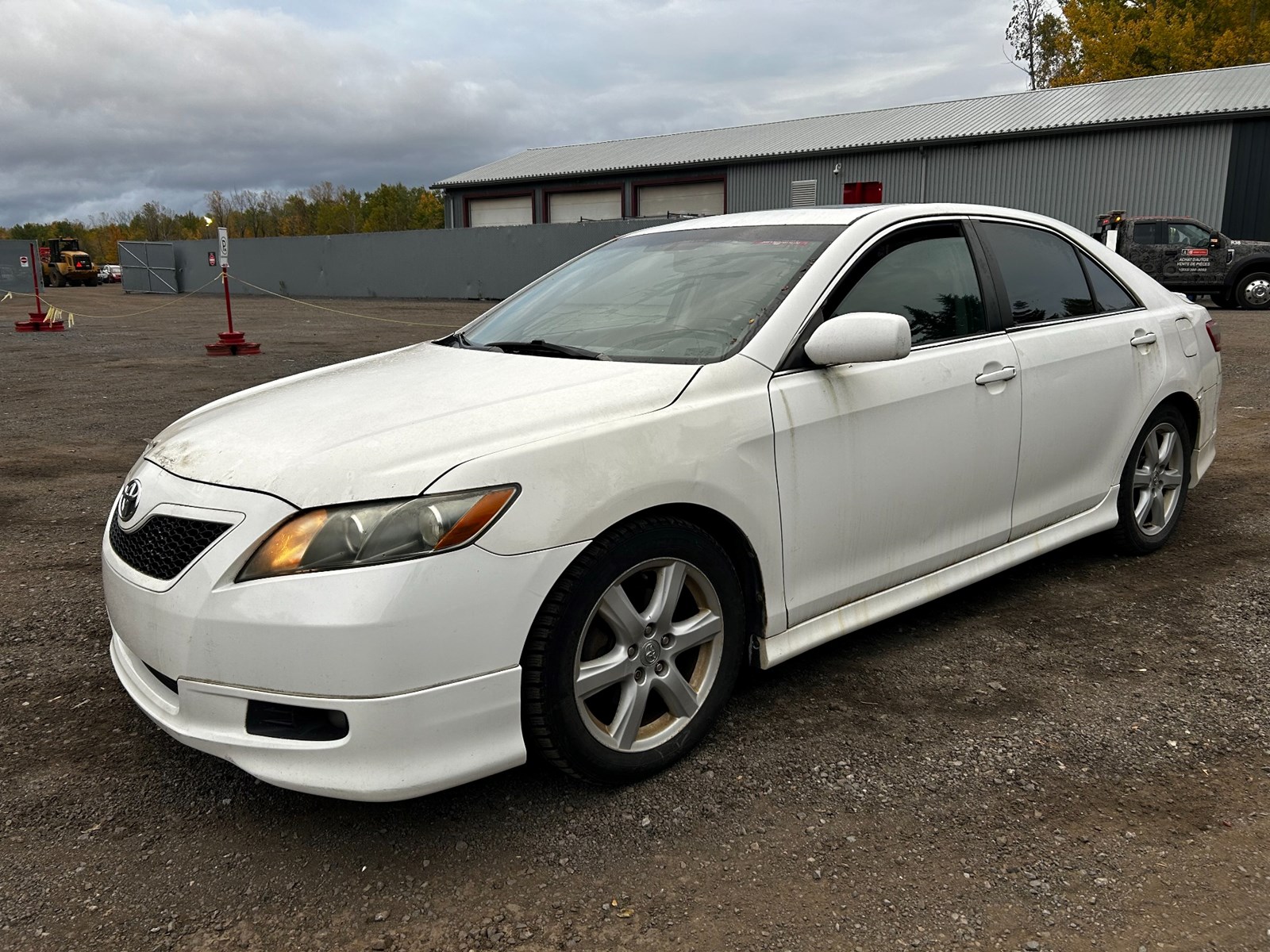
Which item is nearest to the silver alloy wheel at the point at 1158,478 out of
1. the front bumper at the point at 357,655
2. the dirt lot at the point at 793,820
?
the dirt lot at the point at 793,820

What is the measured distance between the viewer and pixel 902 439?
10.7 feet

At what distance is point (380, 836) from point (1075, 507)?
2.99 metres

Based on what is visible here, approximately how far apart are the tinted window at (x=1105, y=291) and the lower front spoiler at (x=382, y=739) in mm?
3159

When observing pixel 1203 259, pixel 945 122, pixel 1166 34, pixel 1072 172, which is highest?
pixel 1166 34

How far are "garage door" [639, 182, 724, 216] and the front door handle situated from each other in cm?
3136

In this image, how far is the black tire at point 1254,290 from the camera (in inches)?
771

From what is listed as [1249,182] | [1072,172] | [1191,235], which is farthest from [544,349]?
[1072,172]

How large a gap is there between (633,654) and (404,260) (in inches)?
1401

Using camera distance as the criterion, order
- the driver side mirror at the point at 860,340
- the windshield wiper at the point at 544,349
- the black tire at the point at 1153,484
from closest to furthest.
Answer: the driver side mirror at the point at 860,340 < the windshield wiper at the point at 544,349 < the black tire at the point at 1153,484

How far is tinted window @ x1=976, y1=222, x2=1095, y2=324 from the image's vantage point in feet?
12.7

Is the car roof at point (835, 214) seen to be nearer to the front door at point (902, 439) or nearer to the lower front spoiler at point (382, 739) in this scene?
the front door at point (902, 439)

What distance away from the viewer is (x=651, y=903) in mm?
2299

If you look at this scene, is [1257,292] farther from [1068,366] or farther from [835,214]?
[835,214]

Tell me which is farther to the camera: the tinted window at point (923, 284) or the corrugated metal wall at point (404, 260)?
the corrugated metal wall at point (404, 260)
